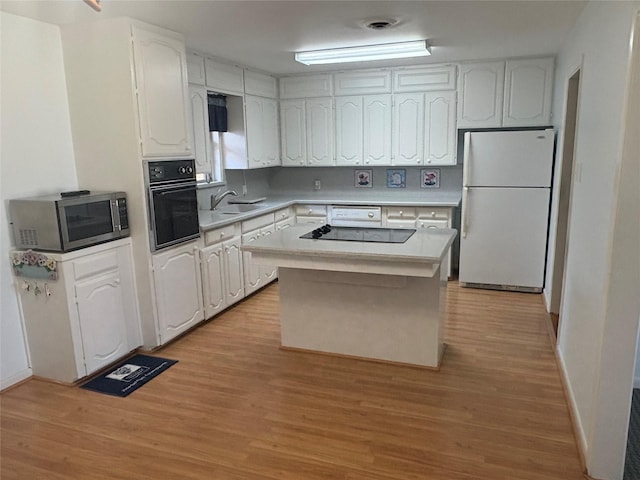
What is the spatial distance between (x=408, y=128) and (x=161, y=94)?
2.80 meters

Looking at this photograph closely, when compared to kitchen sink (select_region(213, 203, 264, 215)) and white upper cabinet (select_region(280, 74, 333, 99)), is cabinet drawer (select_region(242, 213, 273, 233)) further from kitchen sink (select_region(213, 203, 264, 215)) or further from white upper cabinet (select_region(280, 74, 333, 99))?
white upper cabinet (select_region(280, 74, 333, 99))

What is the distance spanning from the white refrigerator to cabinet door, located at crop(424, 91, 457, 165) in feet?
1.56

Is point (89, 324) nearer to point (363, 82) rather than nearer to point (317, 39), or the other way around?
point (317, 39)

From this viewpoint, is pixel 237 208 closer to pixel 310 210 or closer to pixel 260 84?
pixel 310 210

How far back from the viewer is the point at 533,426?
2.51 meters

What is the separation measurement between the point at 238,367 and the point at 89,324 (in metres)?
1.03

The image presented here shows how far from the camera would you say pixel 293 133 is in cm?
563

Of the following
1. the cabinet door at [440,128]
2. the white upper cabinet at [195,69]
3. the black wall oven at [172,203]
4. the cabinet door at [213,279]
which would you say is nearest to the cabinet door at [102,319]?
the black wall oven at [172,203]

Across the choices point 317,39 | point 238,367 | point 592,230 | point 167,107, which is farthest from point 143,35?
point 592,230

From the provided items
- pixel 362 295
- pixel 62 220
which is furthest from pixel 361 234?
pixel 62 220

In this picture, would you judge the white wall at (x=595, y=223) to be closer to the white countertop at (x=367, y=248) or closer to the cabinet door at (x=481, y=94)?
the white countertop at (x=367, y=248)

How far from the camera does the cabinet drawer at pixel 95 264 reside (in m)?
3.01

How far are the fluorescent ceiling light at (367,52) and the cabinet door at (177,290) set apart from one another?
2.00 meters

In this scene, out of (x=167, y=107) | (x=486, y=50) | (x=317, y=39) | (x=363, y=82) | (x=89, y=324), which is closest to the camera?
(x=89, y=324)
